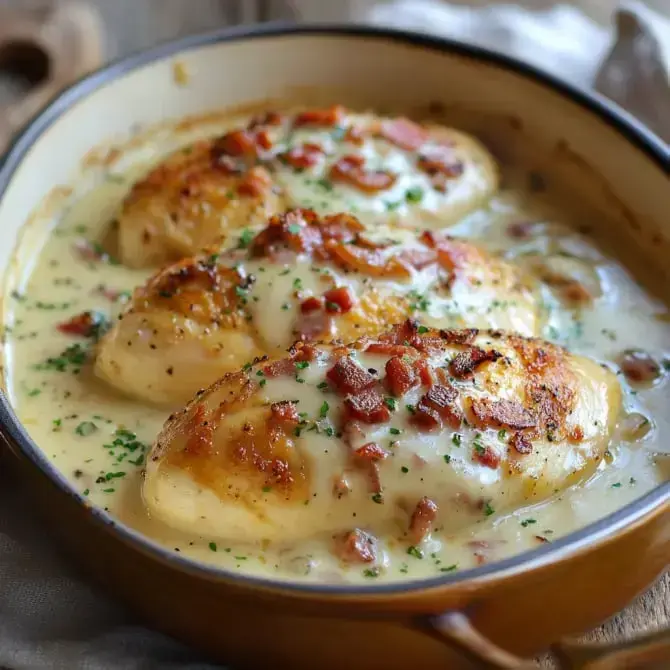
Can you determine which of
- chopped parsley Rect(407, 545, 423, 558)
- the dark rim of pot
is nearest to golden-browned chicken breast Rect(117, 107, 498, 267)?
the dark rim of pot

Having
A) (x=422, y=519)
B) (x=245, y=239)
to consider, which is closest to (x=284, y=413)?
(x=422, y=519)

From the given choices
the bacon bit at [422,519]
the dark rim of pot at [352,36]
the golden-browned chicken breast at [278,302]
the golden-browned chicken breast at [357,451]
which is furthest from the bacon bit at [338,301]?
the dark rim of pot at [352,36]

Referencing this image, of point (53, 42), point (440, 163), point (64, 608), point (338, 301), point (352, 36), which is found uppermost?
point (352, 36)

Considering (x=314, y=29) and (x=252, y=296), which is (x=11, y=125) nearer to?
(x=314, y=29)

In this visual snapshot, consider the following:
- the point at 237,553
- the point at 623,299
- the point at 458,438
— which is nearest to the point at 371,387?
the point at 458,438

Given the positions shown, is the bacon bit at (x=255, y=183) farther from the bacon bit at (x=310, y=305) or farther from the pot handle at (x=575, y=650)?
the pot handle at (x=575, y=650)

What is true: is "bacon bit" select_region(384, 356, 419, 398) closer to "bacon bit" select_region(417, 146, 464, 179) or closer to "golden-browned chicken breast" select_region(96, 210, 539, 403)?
"golden-browned chicken breast" select_region(96, 210, 539, 403)

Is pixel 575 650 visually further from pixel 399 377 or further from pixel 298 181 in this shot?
pixel 298 181
